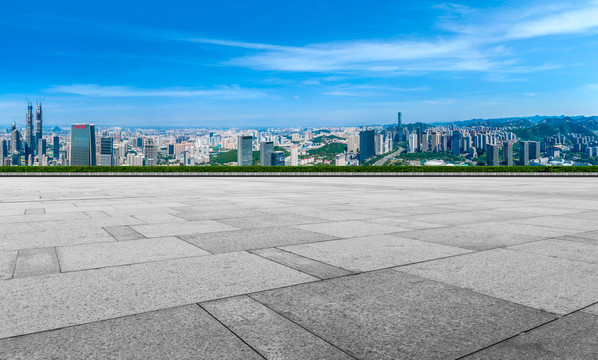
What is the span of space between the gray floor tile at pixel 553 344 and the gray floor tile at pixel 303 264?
2.03 metres

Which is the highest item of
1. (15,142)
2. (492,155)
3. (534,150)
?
(15,142)

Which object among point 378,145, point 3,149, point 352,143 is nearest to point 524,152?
point 378,145

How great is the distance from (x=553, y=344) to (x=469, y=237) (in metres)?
4.38

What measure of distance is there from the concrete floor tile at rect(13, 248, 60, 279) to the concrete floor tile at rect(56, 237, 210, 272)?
0.09 m

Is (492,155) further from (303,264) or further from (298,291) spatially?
(298,291)

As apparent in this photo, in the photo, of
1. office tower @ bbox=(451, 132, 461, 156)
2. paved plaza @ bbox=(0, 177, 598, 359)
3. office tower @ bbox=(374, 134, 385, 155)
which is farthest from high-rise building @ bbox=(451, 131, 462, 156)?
paved plaza @ bbox=(0, 177, 598, 359)

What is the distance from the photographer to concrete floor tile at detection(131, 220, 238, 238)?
757 cm

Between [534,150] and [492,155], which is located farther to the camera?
[534,150]

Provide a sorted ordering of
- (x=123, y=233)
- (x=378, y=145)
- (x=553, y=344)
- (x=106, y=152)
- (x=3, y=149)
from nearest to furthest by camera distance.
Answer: (x=553, y=344), (x=123, y=233), (x=106, y=152), (x=378, y=145), (x=3, y=149)

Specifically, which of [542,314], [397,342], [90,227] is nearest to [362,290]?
[397,342]

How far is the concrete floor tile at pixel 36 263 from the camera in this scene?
4.91m

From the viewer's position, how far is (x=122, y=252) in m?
6.01

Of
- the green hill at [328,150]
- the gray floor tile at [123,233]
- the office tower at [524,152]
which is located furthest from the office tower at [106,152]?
the gray floor tile at [123,233]

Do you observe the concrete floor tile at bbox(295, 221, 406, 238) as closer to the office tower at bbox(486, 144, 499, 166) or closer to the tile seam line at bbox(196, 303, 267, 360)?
the tile seam line at bbox(196, 303, 267, 360)
